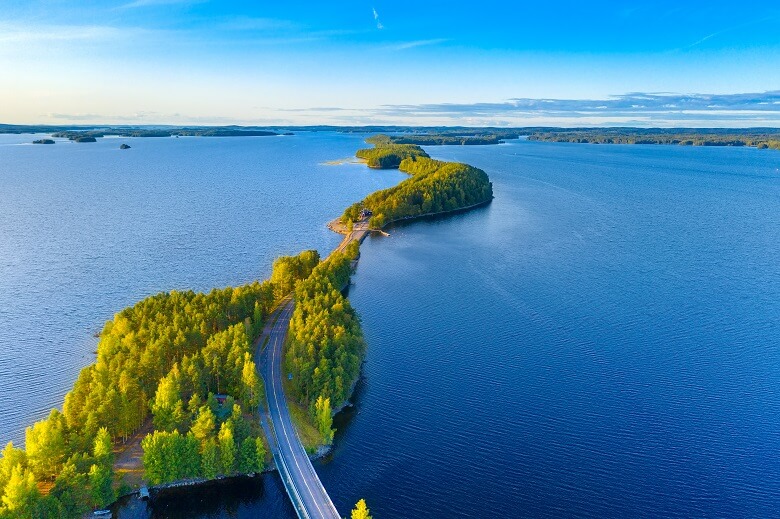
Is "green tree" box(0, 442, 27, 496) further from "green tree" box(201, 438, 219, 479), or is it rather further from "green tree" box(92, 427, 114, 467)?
"green tree" box(201, 438, 219, 479)

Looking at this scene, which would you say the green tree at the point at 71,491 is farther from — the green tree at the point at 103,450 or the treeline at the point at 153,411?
the green tree at the point at 103,450

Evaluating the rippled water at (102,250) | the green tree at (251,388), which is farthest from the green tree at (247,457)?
the rippled water at (102,250)

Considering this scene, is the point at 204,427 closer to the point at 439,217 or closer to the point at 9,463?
the point at 9,463

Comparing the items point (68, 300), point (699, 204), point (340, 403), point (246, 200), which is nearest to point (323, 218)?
point (246, 200)

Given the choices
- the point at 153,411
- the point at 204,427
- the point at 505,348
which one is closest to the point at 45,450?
the point at 153,411

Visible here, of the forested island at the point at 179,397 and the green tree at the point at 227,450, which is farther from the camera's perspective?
the green tree at the point at 227,450

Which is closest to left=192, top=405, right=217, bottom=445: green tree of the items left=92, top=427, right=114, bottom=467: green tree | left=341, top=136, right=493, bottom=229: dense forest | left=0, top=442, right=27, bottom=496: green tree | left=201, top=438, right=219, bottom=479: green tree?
left=201, top=438, right=219, bottom=479: green tree
